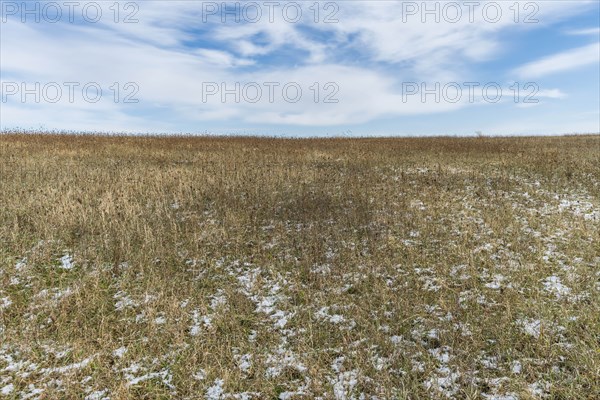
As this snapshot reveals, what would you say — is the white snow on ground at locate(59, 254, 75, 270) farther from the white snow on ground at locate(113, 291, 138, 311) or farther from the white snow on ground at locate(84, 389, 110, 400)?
the white snow on ground at locate(84, 389, 110, 400)

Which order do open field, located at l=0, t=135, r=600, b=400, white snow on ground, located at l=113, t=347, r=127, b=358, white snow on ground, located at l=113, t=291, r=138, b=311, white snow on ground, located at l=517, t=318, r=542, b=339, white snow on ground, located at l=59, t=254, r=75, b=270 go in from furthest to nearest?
white snow on ground, located at l=59, t=254, r=75, b=270 < white snow on ground, located at l=113, t=291, r=138, b=311 < white snow on ground, located at l=113, t=347, r=127, b=358 < white snow on ground, located at l=517, t=318, r=542, b=339 < open field, located at l=0, t=135, r=600, b=400

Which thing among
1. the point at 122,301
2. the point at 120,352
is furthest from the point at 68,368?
the point at 122,301

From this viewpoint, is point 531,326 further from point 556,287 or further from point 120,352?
point 120,352

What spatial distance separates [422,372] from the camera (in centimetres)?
390

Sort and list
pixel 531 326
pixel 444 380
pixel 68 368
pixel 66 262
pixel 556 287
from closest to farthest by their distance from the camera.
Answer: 1. pixel 444 380
2. pixel 68 368
3. pixel 531 326
4. pixel 556 287
5. pixel 66 262

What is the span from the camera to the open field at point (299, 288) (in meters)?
3.94

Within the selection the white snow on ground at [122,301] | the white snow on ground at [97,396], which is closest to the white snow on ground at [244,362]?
the white snow on ground at [97,396]

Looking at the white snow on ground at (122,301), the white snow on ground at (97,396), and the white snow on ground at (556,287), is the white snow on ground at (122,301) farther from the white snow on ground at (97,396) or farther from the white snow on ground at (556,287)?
the white snow on ground at (556,287)

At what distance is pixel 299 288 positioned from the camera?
223 inches

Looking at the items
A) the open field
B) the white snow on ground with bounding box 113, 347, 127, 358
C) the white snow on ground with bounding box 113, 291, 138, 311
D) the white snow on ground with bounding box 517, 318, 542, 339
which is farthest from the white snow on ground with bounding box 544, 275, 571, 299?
the white snow on ground with bounding box 113, 291, 138, 311

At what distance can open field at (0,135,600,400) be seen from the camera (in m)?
3.94

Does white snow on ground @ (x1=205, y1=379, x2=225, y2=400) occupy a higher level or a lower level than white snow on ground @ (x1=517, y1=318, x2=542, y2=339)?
lower

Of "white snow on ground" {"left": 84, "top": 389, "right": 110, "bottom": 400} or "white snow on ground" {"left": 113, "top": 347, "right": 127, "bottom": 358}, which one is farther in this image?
"white snow on ground" {"left": 113, "top": 347, "right": 127, "bottom": 358}

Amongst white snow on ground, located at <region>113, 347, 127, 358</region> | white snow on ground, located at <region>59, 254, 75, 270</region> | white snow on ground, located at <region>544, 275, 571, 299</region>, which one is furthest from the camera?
white snow on ground, located at <region>59, 254, 75, 270</region>
